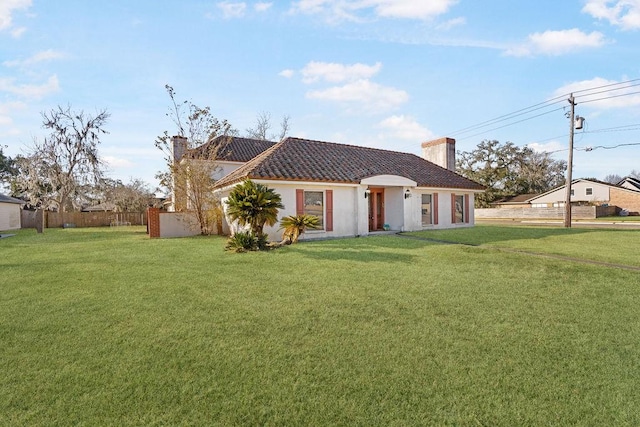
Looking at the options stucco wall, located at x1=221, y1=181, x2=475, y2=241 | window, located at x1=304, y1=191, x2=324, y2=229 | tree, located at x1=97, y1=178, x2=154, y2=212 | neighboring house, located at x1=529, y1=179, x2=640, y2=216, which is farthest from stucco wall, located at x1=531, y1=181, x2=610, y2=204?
tree, located at x1=97, y1=178, x2=154, y2=212

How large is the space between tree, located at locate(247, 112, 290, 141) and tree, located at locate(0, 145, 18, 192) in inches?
1184

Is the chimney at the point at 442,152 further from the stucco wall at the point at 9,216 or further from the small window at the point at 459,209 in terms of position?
the stucco wall at the point at 9,216

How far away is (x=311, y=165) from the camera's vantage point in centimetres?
1553

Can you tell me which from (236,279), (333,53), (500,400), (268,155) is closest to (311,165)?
(268,155)

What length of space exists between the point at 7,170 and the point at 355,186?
160ft

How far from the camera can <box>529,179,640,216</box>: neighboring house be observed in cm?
3947

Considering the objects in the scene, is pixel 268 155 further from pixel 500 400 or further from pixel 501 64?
pixel 500 400

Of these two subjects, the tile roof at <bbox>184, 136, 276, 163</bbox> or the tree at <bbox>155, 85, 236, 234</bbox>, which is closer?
the tree at <bbox>155, 85, 236, 234</bbox>

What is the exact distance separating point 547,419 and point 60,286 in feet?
26.5

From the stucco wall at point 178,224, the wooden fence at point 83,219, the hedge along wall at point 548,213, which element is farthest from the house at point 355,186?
the hedge along wall at point 548,213

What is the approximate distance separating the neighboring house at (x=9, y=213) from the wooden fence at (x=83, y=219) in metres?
1.68

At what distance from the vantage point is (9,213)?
26.8 metres

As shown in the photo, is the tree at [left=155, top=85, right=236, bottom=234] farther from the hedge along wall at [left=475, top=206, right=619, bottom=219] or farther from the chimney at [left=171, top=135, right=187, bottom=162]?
the hedge along wall at [left=475, top=206, right=619, bottom=219]

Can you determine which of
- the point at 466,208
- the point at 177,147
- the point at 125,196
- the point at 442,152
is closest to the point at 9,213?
the point at 125,196
